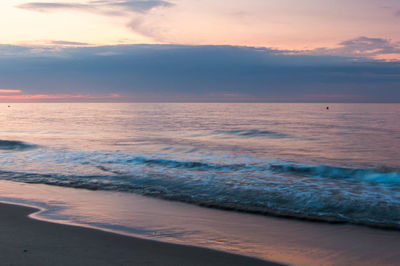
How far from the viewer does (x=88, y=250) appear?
571 centimetres

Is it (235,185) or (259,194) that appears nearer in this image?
(259,194)

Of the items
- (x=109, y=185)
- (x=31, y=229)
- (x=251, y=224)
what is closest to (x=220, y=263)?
(x=251, y=224)

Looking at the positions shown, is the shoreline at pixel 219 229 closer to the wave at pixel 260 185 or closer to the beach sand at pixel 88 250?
the beach sand at pixel 88 250

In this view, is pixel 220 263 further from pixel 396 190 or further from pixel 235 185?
pixel 396 190

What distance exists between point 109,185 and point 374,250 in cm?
816

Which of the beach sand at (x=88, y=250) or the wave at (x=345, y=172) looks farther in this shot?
the wave at (x=345, y=172)

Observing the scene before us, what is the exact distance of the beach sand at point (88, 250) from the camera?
5242 mm

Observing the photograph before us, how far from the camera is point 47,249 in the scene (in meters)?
5.68

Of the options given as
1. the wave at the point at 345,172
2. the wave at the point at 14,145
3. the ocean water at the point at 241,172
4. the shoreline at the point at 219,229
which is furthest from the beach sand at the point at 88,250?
the wave at the point at 14,145

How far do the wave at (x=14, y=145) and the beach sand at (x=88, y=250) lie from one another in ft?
55.6

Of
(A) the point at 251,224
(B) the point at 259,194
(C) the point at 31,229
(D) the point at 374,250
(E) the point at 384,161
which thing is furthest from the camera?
(E) the point at 384,161

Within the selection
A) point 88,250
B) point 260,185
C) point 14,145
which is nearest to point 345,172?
point 260,185

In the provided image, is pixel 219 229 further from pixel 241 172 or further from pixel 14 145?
pixel 14 145

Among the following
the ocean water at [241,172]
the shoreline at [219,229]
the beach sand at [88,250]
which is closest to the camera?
the beach sand at [88,250]
